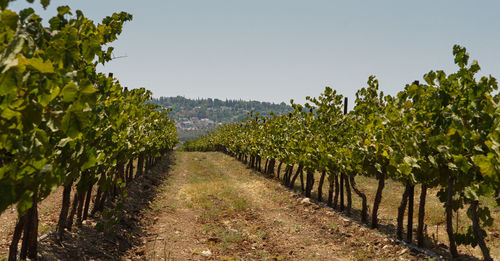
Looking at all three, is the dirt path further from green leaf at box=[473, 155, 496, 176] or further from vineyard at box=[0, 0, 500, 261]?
green leaf at box=[473, 155, 496, 176]

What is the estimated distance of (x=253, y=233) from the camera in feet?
39.2

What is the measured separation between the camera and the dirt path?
9594mm

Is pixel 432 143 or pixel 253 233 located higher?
pixel 432 143

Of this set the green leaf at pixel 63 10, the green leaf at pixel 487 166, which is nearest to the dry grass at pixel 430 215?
the green leaf at pixel 487 166

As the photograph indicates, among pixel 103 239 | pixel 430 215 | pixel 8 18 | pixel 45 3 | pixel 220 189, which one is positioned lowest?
pixel 220 189

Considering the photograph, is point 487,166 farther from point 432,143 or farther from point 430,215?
point 430,215

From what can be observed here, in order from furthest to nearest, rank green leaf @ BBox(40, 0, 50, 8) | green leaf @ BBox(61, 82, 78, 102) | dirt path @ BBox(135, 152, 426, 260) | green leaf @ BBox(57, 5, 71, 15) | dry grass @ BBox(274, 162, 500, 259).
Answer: dry grass @ BBox(274, 162, 500, 259) → dirt path @ BBox(135, 152, 426, 260) → green leaf @ BBox(57, 5, 71, 15) → green leaf @ BBox(40, 0, 50, 8) → green leaf @ BBox(61, 82, 78, 102)

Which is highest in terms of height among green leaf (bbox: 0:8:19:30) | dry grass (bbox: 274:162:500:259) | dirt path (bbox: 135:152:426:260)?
green leaf (bbox: 0:8:19:30)

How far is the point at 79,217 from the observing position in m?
9.51

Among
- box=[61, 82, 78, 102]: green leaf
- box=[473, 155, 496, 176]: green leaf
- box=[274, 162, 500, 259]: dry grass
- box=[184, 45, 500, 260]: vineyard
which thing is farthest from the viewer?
box=[274, 162, 500, 259]: dry grass

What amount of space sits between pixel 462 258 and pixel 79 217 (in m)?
10.7

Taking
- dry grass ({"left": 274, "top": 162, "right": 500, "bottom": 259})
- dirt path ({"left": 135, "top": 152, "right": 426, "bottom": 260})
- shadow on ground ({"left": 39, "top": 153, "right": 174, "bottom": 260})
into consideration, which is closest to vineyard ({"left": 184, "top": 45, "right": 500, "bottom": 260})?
dry grass ({"left": 274, "top": 162, "right": 500, "bottom": 259})

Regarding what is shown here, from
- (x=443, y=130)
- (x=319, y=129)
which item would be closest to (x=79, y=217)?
(x=443, y=130)

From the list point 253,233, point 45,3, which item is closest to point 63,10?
point 45,3
